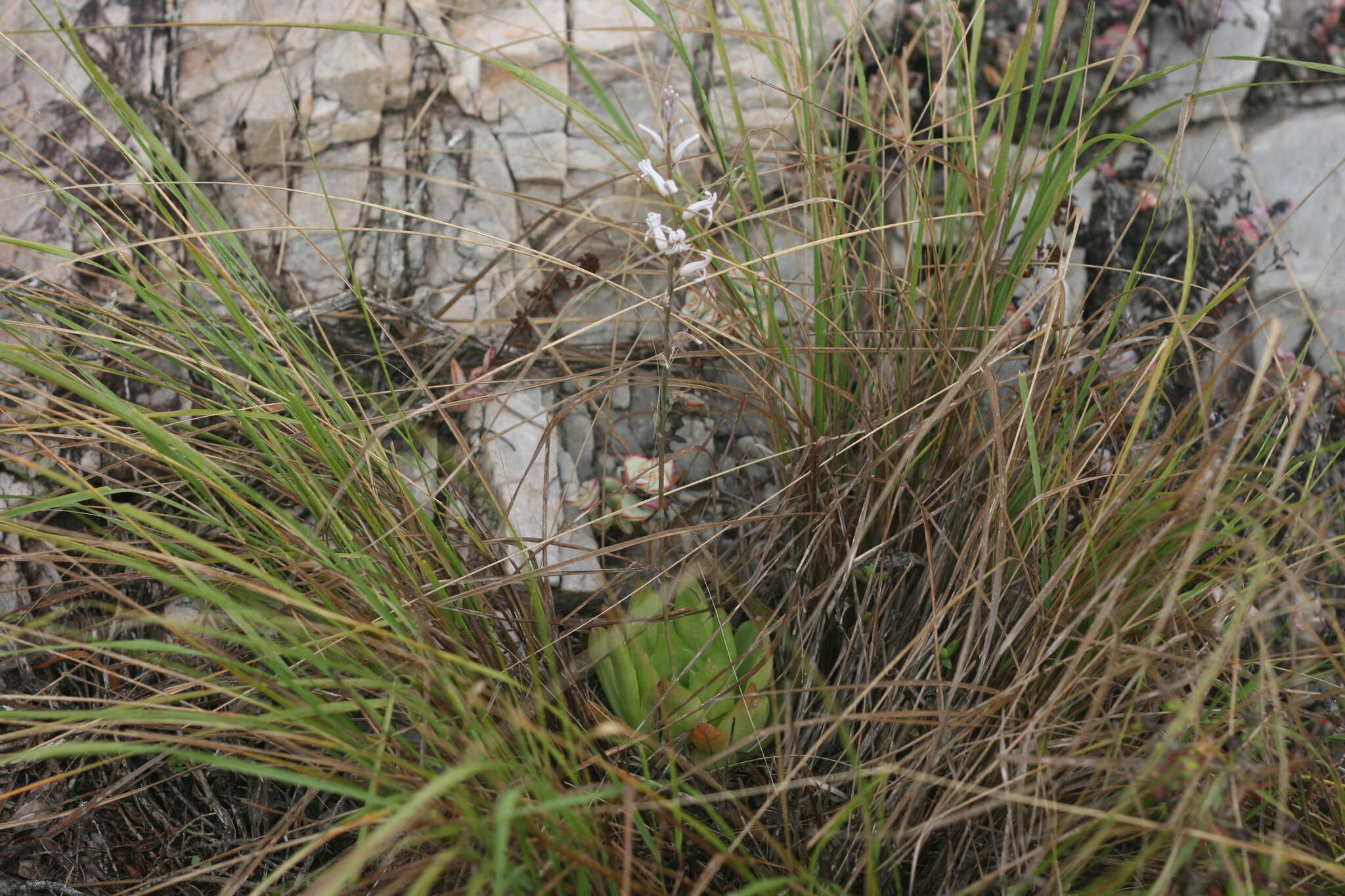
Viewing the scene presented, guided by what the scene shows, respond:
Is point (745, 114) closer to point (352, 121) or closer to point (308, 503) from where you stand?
point (352, 121)

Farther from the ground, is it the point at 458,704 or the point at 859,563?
the point at 458,704

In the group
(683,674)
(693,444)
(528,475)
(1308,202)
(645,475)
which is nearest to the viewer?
(683,674)

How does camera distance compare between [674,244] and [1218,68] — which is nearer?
[674,244]

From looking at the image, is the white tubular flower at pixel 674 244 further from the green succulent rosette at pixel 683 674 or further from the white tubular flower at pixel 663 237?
the green succulent rosette at pixel 683 674

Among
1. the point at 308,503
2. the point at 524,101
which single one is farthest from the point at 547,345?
the point at 524,101

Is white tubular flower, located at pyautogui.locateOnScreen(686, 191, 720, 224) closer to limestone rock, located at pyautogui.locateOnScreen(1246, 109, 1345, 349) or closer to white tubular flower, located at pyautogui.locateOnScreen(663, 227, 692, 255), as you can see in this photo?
white tubular flower, located at pyautogui.locateOnScreen(663, 227, 692, 255)

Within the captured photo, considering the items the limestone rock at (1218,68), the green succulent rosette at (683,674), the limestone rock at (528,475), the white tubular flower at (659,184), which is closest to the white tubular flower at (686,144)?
the white tubular flower at (659,184)

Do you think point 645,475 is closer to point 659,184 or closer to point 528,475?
point 528,475

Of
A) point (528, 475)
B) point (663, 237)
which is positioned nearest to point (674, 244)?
point (663, 237)

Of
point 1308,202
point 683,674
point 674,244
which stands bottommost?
point 683,674
